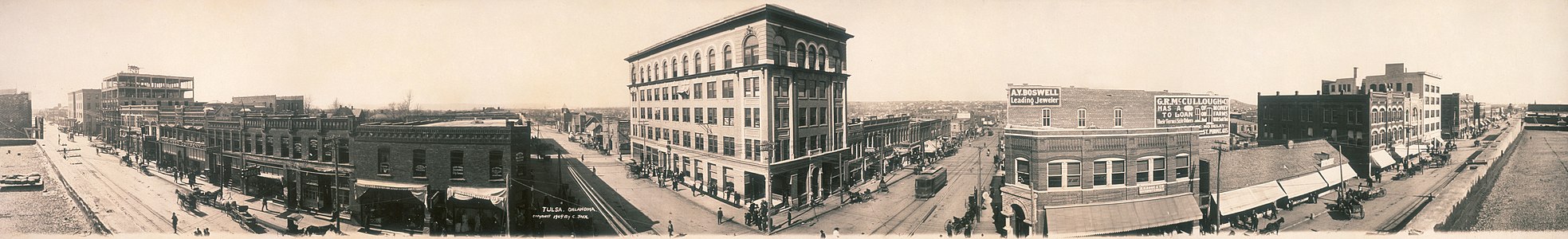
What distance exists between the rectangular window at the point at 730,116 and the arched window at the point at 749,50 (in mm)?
690

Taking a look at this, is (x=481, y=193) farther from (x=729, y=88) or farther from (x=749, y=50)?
(x=749, y=50)

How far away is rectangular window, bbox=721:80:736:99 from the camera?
6.52 meters

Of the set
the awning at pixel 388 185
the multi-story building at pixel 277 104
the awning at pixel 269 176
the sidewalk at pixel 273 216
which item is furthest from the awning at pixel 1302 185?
the awning at pixel 269 176

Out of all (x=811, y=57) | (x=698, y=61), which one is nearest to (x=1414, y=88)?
(x=811, y=57)

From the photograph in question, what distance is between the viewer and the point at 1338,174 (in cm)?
880

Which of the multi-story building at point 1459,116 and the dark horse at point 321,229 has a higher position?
the multi-story building at point 1459,116

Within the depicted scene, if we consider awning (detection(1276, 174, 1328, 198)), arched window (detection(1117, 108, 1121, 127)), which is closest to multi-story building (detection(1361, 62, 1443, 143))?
awning (detection(1276, 174, 1328, 198))

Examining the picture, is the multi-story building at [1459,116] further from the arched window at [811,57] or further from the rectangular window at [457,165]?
the rectangular window at [457,165]

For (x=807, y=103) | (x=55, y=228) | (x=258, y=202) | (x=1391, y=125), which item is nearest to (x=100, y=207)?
(x=55, y=228)

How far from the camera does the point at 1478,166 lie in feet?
31.2

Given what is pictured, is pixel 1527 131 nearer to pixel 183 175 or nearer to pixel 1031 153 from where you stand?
pixel 1031 153

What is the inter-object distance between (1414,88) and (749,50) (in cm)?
1148

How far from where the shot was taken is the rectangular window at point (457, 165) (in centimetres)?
712

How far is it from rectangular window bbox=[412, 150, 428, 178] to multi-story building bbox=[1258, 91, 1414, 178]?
550 inches
